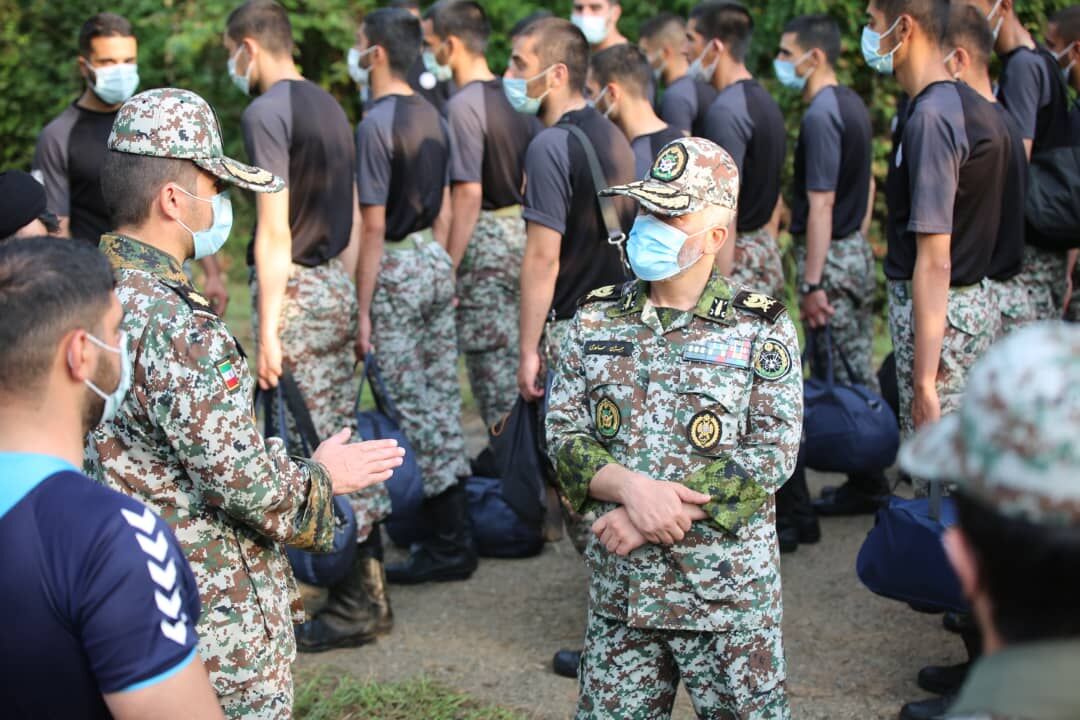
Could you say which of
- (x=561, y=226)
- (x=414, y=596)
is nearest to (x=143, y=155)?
(x=561, y=226)

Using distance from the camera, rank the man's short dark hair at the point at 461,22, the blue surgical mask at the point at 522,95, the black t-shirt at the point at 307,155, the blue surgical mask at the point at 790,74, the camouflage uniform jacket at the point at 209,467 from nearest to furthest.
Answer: the camouflage uniform jacket at the point at 209,467 → the black t-shirt at the point at 307,155 → the blue surgical mask at the point at 522,95 → the man's short dark hair at the point at 461,22 → the blue surgical mask at the point at 790,74

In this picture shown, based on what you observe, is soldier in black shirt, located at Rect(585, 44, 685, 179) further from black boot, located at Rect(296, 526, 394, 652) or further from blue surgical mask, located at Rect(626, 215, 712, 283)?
black boot, located at Rect(296, 526, 394, 652)

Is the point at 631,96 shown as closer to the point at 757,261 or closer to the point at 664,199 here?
the point at 757,261

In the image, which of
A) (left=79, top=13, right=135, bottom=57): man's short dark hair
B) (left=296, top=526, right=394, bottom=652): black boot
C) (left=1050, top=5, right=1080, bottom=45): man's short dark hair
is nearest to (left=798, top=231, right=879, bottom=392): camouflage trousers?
(left=1050, top=5, right=1080, bottom=45): man's short dark hair

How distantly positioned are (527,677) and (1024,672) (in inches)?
138

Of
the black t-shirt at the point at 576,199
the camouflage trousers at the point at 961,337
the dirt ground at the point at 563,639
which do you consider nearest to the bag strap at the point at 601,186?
the black t-shirt at the point at 576,199

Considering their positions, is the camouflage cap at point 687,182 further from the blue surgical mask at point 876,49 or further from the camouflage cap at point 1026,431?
the camouflage cap at point 1026,431

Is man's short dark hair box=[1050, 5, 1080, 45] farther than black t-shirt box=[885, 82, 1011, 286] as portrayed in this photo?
Yes

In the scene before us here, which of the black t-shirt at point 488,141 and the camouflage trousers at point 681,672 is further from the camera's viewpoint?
the black t-shirt at point 488,141

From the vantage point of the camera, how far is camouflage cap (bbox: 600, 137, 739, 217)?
3.09 m

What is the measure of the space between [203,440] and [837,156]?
445cm

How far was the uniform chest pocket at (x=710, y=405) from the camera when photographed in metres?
2.99

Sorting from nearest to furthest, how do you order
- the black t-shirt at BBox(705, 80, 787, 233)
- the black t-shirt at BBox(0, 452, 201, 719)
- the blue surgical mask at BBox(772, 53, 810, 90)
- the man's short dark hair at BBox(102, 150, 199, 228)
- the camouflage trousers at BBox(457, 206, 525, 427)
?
the black t-shirt at BBox(0, 452, 201, 719)
the man's short dark hair at BBox(102, 150, 199, 228)
the black t-shirt at BBox(705, 80, 787, 233)
the camouflage trousers at BBox(457, 206, 525, 427)
the blue surgical mask at BBox(772, 53, 810, 90)

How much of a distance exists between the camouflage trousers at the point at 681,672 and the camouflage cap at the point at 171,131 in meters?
1.58
